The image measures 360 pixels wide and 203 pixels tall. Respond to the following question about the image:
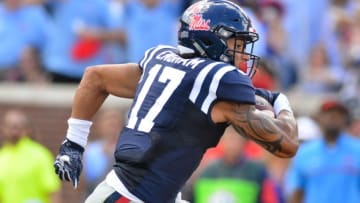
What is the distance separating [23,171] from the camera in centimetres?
1157

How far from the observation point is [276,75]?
39.6ft

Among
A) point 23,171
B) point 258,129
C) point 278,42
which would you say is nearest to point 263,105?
point 258,129

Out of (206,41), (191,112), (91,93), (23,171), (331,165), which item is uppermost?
(206,41)

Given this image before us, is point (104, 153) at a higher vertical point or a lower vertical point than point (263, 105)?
lower

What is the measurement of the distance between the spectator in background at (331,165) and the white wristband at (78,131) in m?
4.05

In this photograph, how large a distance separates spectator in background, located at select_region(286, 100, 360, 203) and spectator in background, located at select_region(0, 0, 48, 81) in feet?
12.1

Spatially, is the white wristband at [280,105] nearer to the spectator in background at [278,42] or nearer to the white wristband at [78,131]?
the white wristband at [78,131]

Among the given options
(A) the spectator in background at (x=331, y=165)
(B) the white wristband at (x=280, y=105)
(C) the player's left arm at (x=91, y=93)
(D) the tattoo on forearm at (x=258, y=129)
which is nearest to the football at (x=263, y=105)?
(B) the white wristband at (x=280, y=105)

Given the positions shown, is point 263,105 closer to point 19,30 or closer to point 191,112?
point 191,112

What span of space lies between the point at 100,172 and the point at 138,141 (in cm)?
506

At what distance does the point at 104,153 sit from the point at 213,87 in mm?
5442

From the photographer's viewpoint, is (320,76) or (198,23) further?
(320,76)

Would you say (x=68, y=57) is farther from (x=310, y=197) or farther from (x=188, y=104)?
(x=188, y=104)

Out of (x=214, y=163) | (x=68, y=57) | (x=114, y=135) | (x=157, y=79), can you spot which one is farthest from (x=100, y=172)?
(x=157, y=79)
